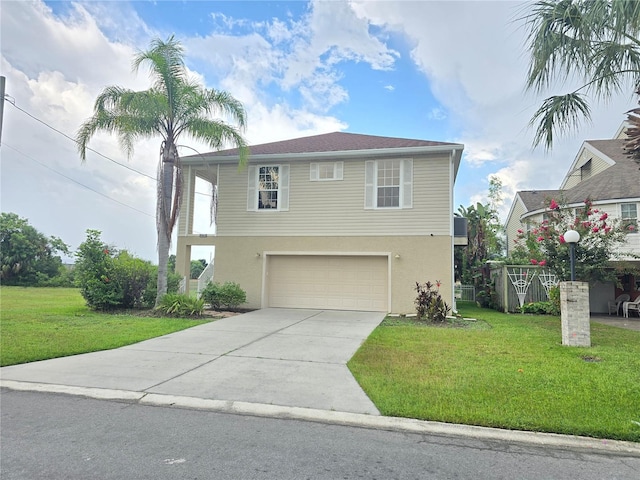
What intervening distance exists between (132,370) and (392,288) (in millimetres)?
8858

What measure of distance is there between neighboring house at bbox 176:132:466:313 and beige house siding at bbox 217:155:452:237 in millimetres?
34

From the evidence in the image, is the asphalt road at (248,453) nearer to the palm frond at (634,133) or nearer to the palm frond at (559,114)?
the palm frond at (634,133)

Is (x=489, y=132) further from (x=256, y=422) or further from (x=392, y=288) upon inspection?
(x=256, y=422)

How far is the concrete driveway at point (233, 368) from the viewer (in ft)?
16.2

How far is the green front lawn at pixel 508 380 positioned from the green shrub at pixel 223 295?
5915 mm

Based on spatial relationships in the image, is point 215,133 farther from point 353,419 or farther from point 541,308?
point 541,308

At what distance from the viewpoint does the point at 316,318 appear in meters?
11.5

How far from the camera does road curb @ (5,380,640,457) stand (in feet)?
11.8

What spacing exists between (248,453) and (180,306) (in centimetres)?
890

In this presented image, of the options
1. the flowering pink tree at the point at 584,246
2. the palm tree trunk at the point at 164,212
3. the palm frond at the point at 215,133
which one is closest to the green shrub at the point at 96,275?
the palm tree trunk at the point at 164,212

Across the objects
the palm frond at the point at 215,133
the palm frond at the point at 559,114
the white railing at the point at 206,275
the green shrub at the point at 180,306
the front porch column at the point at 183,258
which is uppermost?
the palm frond at the point at 215,133

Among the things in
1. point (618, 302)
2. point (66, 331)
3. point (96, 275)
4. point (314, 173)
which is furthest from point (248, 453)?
point (618, 302)

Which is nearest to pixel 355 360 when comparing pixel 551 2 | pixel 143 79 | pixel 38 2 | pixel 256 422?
pixel 256 422

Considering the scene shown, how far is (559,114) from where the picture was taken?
21.2 feet
